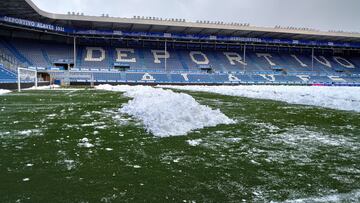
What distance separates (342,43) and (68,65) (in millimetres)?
50262

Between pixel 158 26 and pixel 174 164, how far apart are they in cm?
4446

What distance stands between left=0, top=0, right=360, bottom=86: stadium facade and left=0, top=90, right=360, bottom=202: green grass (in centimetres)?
3415

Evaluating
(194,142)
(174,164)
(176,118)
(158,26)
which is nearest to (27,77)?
(158,26)

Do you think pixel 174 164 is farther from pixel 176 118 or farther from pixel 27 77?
pixel 27 77

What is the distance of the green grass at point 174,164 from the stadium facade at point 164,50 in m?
34.1

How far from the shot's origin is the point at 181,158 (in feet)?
14.7

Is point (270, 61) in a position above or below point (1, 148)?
above

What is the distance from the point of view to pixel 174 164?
13.6 ft

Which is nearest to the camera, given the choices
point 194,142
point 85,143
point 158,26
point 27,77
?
point 85,143

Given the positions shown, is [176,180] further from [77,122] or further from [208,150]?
[77,122]

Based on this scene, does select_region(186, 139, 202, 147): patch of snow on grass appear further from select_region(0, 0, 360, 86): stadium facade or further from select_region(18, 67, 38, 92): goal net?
select_region(0, 0, 360, 86): stadium facade

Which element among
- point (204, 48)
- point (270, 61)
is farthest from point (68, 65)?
point (270, 61)

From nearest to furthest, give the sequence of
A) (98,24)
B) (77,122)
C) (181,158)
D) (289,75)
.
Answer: (181,158) < (77,122) < (98,24) < (289,75)

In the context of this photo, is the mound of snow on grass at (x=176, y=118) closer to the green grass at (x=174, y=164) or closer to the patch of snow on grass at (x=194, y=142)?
the green grass at (x=174, y=164)
